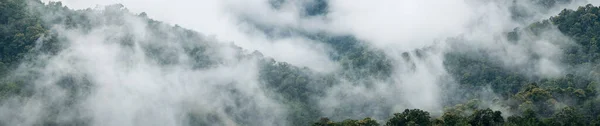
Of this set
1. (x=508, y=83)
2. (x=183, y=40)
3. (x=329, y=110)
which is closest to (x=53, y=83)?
(x=183, y=40)

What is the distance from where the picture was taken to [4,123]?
65688 mm

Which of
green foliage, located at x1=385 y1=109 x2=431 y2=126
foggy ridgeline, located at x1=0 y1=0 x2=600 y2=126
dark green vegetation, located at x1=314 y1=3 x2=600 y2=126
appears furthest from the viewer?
foggy ridgeline, located at x1=0 y1=0 x2=600 y2=126

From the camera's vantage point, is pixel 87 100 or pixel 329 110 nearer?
pixel 87 100

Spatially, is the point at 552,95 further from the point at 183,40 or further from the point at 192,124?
the point at 183,40

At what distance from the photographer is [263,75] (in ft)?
302

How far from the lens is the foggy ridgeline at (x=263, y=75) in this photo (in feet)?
225

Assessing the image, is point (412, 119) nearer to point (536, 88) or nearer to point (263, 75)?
point (536, 88)

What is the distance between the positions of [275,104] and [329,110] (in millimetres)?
7309

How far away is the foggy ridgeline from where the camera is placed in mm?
68625

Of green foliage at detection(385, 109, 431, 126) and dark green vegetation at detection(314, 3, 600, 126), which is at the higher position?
dark green vegetation at detection(314, 3, 600, 126)

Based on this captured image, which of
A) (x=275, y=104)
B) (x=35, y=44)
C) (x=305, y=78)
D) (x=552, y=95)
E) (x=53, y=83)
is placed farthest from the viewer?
(x=305, y=78)

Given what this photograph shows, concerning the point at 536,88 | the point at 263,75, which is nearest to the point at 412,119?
the point at 536,88

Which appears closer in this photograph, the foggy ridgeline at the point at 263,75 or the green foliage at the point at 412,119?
the green foliage at the point at 412,119

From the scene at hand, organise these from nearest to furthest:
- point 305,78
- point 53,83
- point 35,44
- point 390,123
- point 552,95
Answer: point 390,123 < point 552,95 < point 53,83 < point 35,44 < point 305,78
